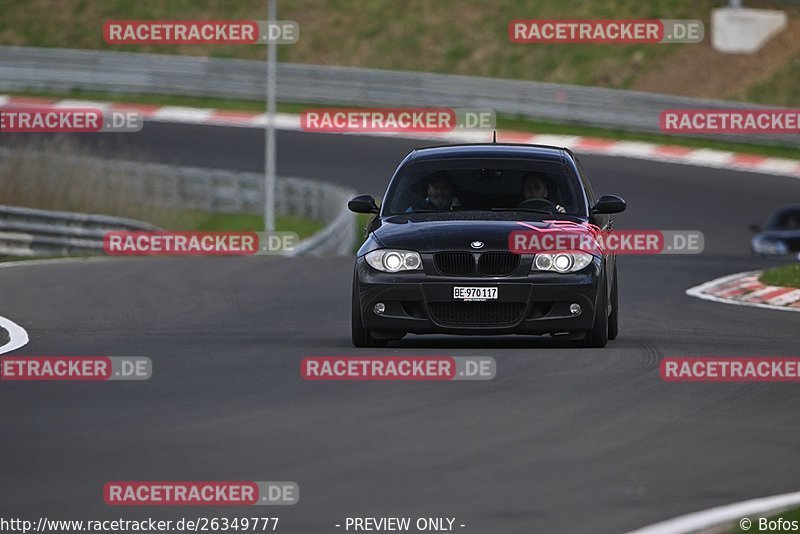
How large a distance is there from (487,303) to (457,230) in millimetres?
575

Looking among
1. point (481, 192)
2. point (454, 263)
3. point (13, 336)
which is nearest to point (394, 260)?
point (454, 263)

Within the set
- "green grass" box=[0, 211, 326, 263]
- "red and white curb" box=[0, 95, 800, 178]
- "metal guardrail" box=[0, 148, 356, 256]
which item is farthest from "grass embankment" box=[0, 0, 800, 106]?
"green grass" box=[0, 211, 326, 263]

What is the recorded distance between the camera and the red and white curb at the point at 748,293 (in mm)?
17734

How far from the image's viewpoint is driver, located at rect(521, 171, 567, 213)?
44.8 ft

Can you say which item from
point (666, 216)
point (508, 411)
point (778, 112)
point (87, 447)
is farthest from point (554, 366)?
point (778, 112)

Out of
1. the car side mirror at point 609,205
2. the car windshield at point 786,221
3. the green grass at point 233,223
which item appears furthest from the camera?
the green grass at point 233,223

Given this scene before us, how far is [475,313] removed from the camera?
12617mm

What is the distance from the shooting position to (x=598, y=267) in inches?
501

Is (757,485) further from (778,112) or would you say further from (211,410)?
(778,112)

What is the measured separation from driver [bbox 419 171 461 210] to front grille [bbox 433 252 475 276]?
100 cm

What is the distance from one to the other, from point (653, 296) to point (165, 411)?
374 inches

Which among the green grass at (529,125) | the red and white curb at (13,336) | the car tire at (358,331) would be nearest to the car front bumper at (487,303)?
the car tire at (358,331)

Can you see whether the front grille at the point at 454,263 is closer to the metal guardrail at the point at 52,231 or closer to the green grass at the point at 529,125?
Answer: the metal guardrail at the point at 52,231

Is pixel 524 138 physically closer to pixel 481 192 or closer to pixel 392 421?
pixel 481 192
